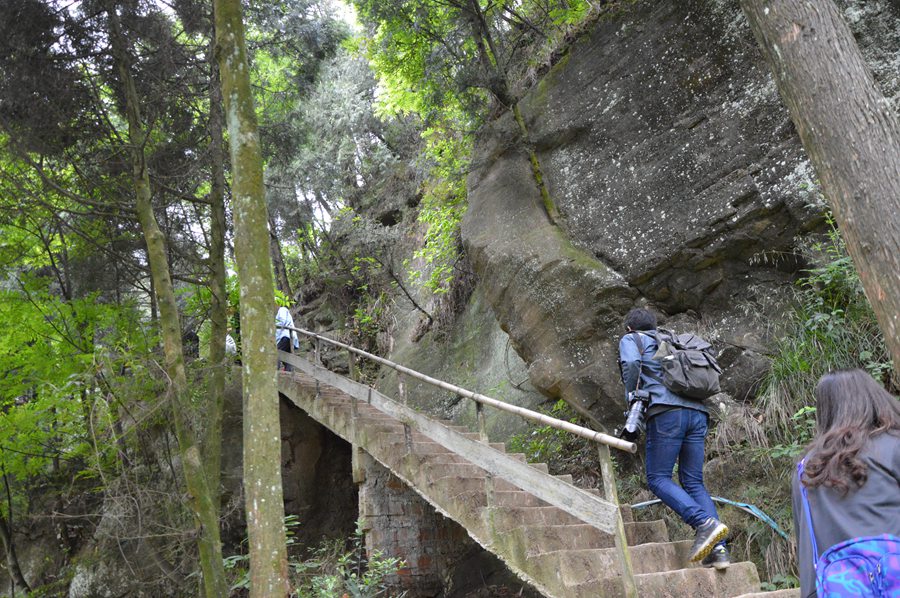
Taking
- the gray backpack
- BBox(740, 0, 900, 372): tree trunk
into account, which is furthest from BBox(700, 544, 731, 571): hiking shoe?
BBox(740, 0, 900, 372): tree trunk

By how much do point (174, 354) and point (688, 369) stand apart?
538 centimetres

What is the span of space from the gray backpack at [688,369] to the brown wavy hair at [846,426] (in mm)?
2145

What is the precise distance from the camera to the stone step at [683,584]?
432 centimetres

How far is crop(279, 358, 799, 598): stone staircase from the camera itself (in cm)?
443

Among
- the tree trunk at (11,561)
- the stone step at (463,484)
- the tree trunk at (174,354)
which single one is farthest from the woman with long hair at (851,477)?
the tree trunk at (11,561)

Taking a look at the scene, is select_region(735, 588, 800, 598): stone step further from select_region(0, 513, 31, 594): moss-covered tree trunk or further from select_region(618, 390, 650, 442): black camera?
select_region(0, 513, 31, 594): moss-covered tree trunk

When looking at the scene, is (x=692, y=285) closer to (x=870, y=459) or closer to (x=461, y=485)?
(x=461, y=485)

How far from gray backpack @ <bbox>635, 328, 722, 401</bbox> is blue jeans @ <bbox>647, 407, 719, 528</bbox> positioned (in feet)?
0.57

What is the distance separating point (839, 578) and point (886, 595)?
0.14 metres

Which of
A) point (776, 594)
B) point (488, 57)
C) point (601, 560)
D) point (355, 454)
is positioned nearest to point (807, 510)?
point (776, 594)

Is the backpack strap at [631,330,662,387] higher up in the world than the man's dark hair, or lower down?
lower down

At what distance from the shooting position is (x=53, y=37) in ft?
27.1

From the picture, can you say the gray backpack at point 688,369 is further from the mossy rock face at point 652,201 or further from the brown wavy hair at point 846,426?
the brown wavy hair at point 846,426

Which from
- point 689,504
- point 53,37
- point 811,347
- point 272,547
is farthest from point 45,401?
point 811,347
